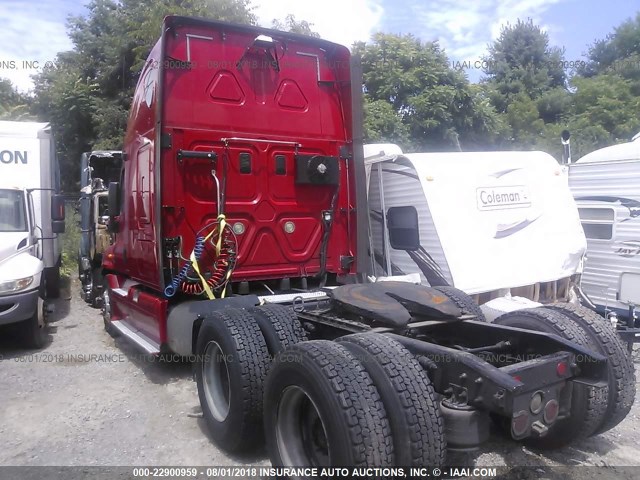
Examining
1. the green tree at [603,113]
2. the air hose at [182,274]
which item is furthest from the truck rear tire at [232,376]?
the green tree at [603,113]

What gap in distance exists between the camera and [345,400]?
2.89m

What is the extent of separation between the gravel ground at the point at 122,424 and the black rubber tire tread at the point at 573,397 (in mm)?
277

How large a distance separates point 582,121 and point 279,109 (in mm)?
20110

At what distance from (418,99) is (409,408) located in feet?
47.6

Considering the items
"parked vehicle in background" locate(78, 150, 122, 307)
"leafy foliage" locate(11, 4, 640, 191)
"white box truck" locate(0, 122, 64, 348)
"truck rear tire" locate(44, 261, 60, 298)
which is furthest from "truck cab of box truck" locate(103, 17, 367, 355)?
"leafy foliage" locate(11, 4, 640, 191)

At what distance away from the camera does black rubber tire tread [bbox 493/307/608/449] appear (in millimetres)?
3492

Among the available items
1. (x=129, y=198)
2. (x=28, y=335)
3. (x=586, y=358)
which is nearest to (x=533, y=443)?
(x=586, y=358)

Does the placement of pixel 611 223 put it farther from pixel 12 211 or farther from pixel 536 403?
pixel 12 211

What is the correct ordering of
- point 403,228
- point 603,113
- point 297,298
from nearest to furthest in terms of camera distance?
point 297,298
point 403,228
point 603,113

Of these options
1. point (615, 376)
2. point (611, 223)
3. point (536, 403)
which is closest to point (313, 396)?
point (536, 403)

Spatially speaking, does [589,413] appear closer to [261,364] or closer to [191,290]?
[261,364]

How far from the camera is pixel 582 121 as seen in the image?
22484 millimetres

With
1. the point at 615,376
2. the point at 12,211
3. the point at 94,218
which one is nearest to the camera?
the point at 615,376

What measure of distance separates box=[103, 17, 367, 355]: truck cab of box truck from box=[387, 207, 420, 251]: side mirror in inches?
35.3
